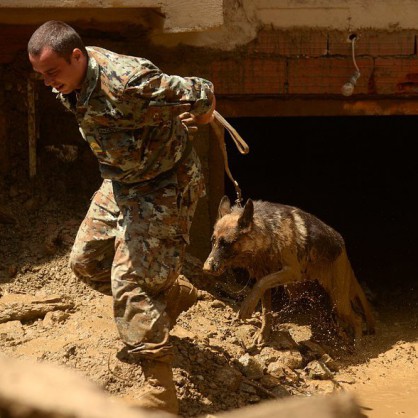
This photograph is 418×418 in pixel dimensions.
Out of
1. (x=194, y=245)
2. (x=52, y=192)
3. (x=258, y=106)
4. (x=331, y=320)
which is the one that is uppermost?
(x=258, y=106)

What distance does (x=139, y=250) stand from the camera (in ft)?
15.4

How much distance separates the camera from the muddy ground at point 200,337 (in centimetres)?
530

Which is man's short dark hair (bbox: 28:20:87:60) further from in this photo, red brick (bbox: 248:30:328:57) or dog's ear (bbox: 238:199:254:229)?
red brick (bbox: 248:30:328:57)

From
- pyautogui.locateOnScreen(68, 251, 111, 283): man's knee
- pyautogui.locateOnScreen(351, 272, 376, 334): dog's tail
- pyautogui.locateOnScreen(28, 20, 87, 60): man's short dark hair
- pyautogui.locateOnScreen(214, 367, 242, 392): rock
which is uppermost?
pyautogui.locateOnScreen(28, 20, 87, 60): man's short dark hair

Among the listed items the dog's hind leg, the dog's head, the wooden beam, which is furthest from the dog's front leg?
the wooden beam

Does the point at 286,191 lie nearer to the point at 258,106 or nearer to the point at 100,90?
the point at 258,106

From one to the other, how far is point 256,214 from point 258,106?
3.18ft

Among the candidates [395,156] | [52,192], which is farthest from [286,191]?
[52,192]

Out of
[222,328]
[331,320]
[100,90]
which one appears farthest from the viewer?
[331,320]

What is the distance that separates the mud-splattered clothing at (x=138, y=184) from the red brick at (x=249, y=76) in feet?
7.42

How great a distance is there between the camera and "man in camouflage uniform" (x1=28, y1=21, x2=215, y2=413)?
4473 millimetres

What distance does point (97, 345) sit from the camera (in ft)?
17.5

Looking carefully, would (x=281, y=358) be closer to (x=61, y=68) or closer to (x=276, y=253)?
(x=276, y=253)

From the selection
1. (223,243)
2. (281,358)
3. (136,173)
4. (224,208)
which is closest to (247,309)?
(281,358)
